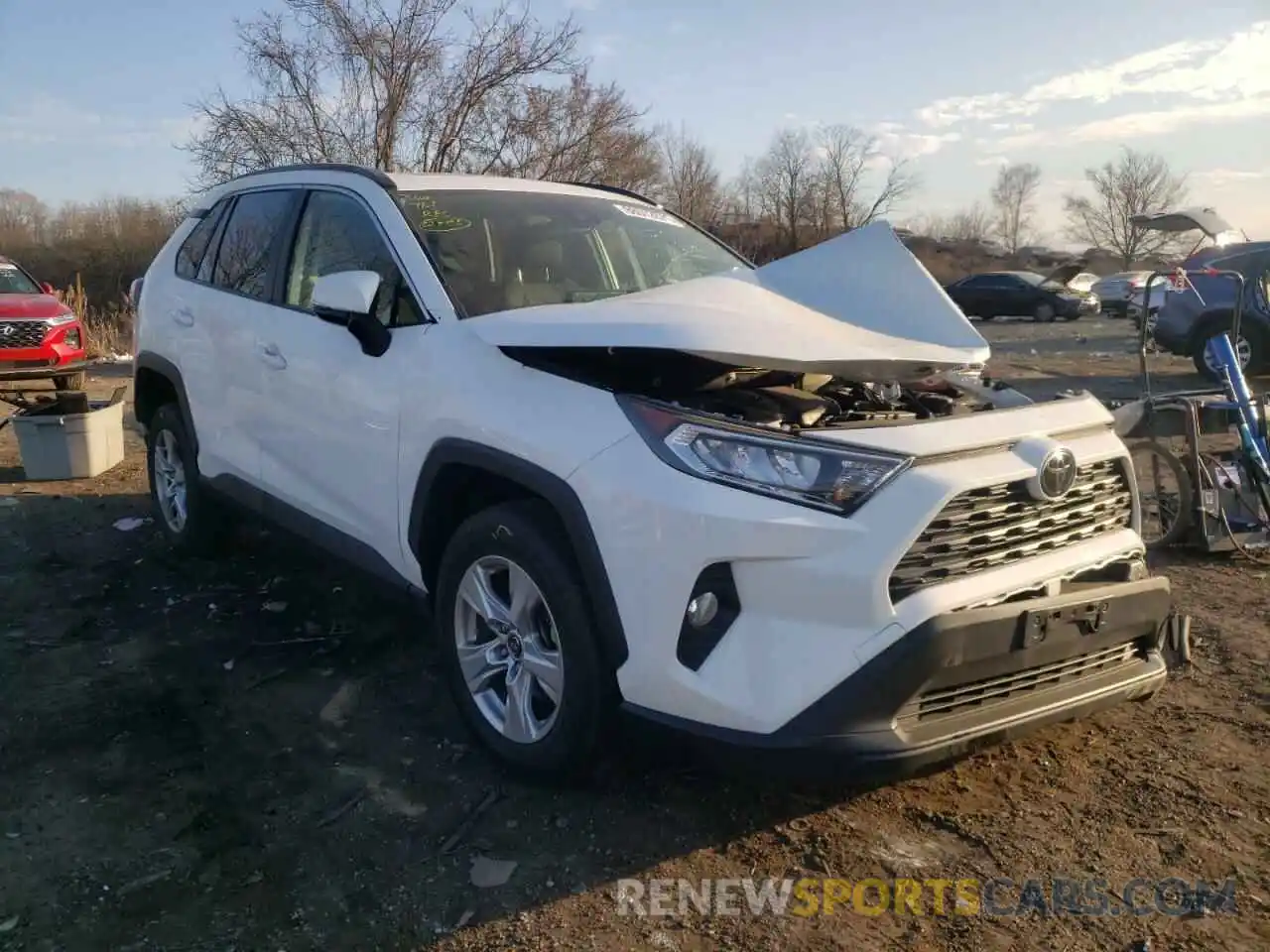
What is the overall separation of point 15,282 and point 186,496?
10801 millimetres

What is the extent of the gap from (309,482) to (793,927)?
8.36ft

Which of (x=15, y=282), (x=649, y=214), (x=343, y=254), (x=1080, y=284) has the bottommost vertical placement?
(x=1080, y=284)

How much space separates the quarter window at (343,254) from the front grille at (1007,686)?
81.4 inches

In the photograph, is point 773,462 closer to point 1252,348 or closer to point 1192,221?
point 1192,221

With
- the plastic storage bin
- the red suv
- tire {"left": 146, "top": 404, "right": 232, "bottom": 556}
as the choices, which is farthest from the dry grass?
tire {"left": 146, "top": 404, "right": 232, "bottom": 556}

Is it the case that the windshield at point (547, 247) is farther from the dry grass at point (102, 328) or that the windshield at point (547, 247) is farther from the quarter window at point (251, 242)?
the dry grass at point (102, 328)

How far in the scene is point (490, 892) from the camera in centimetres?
270

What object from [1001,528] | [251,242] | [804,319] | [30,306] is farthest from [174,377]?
[30,306]

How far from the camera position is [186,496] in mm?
5406

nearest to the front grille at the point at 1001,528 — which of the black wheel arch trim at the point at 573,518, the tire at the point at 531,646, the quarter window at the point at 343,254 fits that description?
the black wheel arch trim at the point at 573,518

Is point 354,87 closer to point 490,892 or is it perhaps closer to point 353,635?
point 353,635

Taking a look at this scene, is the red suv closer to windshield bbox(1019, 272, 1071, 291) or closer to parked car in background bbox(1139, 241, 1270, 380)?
parked car in background bbox(1139, 241, 1270, 380)

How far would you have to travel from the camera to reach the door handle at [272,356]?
4219mm

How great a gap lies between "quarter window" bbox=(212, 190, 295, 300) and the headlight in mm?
2555
